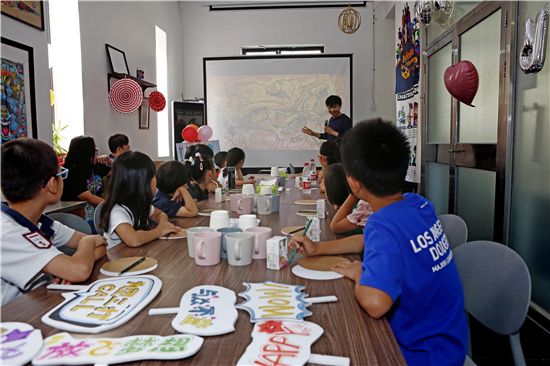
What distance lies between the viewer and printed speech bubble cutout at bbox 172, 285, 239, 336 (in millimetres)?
788

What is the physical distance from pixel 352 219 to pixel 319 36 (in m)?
6.08

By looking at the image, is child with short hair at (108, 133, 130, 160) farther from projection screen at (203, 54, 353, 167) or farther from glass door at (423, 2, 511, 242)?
glass door at (423, 2, 511, 242)

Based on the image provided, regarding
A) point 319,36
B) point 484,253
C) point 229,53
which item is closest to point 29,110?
point 484,253

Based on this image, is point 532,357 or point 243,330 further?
point 532,357

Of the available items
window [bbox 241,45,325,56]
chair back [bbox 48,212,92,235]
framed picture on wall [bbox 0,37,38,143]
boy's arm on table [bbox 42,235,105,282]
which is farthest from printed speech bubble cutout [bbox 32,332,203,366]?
window [bbox 241,45,325,56]

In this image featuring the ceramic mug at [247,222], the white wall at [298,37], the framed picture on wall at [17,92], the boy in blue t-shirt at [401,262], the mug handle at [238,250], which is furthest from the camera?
the white wall at [298,37]

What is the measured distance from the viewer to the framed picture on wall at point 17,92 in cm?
260

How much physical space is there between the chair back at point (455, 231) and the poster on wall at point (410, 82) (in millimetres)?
3064

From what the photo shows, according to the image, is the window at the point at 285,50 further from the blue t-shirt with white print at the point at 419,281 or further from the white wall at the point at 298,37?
the blue t-shirt with white print at the point at 419,281

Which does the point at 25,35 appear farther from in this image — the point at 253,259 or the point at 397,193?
the point at 397,193

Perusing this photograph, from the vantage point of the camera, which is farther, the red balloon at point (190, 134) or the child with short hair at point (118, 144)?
the red balloon at point (190, 134)

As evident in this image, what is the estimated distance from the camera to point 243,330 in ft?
2.61

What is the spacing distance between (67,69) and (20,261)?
3503 millimetres

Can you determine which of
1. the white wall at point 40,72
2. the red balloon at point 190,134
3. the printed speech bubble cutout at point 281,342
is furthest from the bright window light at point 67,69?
the printed speech bubble cutout at point 281,342
